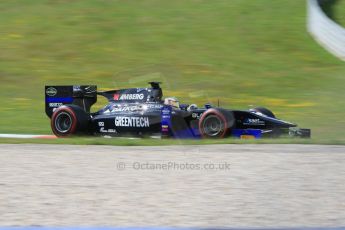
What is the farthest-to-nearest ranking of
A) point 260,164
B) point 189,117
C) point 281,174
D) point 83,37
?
point 83,37
point 189,117
point 260,164
point 281,174

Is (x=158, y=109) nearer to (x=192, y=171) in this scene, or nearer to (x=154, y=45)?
(x=192, y=171)

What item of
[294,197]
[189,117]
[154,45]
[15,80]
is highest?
[154,45]

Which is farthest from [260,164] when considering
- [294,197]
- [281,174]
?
[294,197]

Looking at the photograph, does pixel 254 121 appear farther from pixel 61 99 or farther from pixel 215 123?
pixel 61 99

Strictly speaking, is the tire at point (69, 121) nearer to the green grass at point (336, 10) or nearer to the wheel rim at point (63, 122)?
the wheel rim at point (63, 122)

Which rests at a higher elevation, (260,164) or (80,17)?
(80,17)

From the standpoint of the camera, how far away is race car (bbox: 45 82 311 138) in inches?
409

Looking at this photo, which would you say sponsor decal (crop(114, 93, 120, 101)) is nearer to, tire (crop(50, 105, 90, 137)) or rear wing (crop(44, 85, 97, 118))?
tire (crop(50, 105, 90, 137))

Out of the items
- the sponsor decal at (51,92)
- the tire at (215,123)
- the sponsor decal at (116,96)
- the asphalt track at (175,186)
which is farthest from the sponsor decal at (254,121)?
the sponsor decal at (51,92)

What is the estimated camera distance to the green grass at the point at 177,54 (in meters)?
16.6

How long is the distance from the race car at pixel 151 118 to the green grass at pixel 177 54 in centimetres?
170

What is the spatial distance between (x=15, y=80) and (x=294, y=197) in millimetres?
14594

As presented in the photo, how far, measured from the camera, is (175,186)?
647cm

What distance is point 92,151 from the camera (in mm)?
8898
